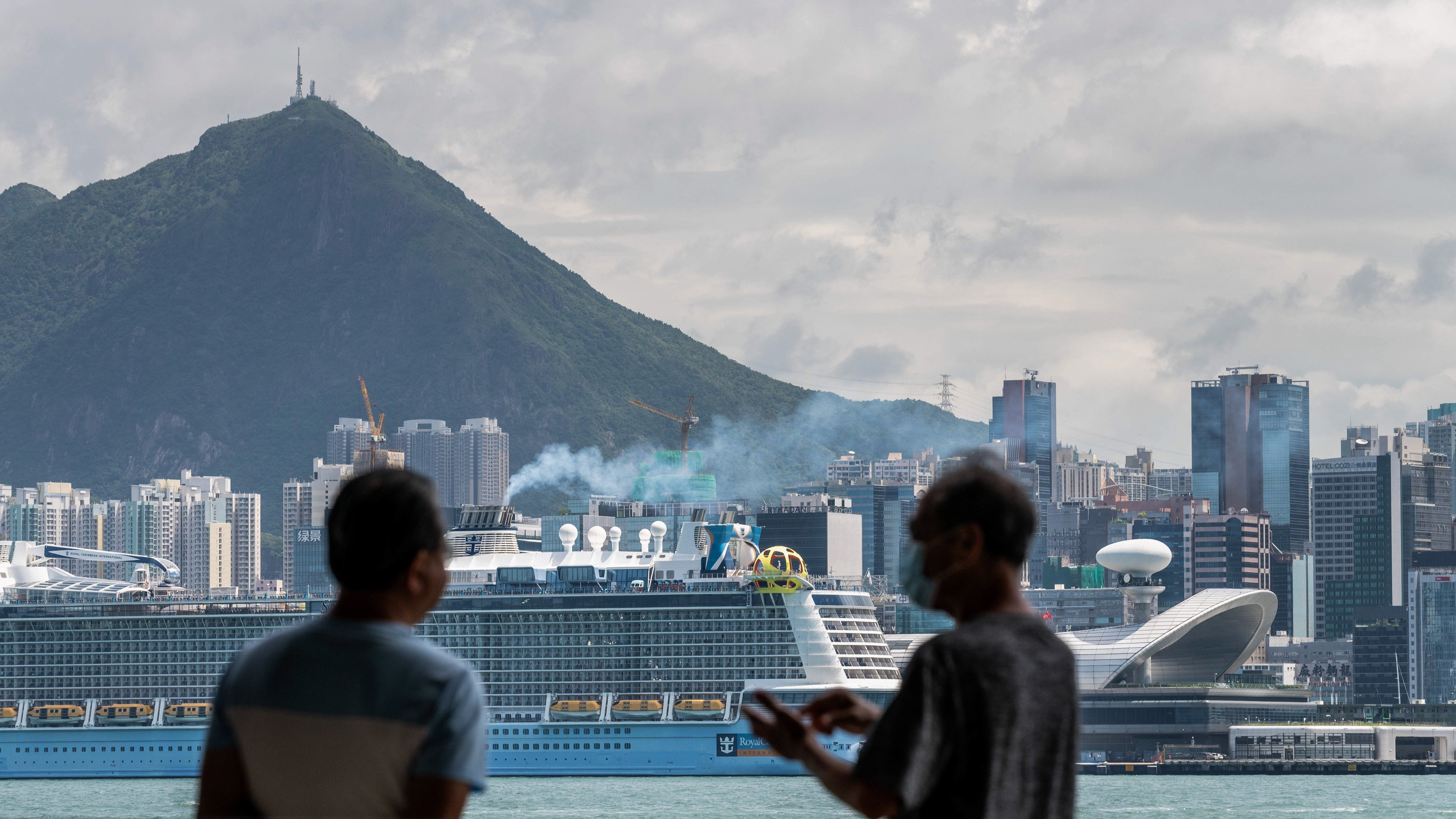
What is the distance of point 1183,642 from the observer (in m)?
126

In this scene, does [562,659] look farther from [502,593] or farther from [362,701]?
[362,701]

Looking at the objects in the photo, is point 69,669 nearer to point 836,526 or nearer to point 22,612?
point 22,612

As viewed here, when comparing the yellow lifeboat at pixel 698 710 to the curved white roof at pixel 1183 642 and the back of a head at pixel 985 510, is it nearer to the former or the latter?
the curved white roof at pixel 1183 642

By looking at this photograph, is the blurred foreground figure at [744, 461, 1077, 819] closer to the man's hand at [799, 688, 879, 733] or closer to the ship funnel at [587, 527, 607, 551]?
the man's hand at [799, 688, 879, 733]

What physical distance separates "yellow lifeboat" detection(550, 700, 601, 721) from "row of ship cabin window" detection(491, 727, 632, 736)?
1.59 ft

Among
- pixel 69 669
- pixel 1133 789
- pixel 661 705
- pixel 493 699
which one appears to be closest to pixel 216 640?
pixel 69 669

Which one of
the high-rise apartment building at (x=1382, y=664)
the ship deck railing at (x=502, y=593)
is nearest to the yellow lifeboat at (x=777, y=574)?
the ship deck railing at (x=502, y=593)

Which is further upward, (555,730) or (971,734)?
(971,734)

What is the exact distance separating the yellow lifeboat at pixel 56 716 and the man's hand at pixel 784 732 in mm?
85816

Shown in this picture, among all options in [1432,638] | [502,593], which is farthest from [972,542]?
[1432,638]

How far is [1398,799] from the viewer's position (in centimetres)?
8894

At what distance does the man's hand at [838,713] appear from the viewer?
511 centimetres

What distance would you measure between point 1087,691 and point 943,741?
373 ft

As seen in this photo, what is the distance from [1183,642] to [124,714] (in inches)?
2492
